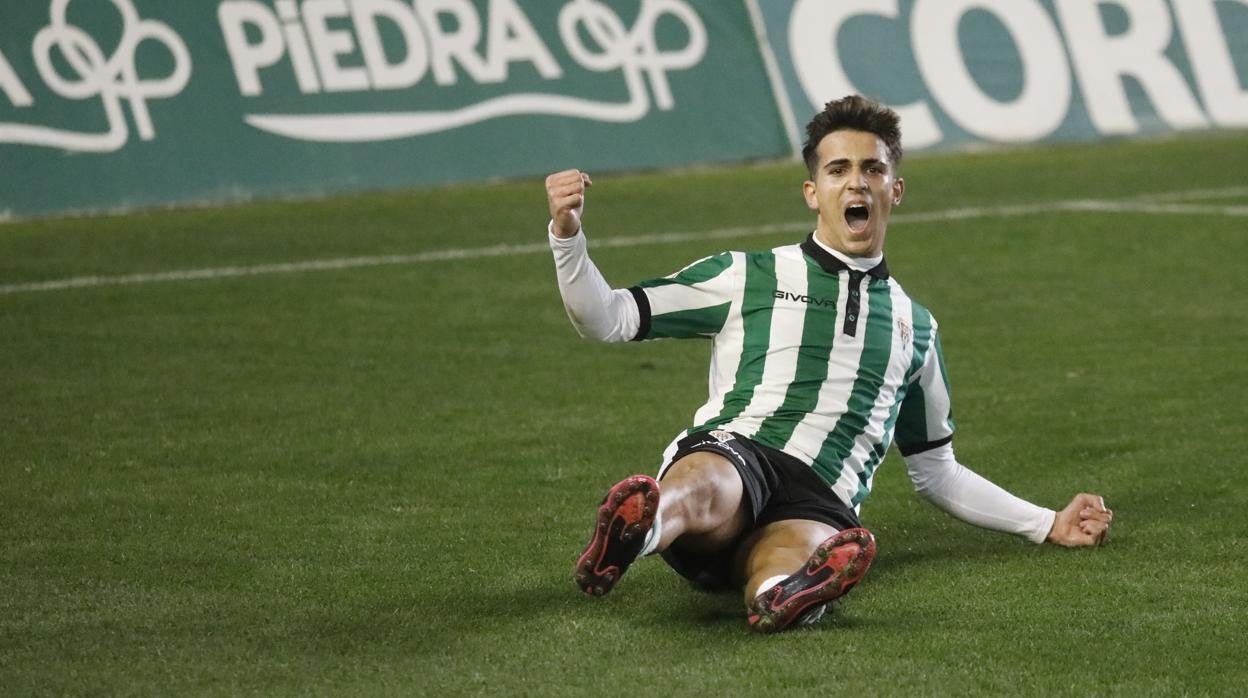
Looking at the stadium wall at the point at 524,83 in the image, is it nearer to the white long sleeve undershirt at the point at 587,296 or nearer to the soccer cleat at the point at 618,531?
the white long sleeve undershirt at the point at 587,296

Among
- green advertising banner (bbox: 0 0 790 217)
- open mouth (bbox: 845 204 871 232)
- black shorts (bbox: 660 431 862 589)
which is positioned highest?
open mouth (bbox: 845 204 871 232)

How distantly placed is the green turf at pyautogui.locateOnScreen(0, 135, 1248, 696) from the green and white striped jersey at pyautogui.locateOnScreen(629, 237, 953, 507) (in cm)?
38

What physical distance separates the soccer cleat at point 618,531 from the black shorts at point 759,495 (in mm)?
411

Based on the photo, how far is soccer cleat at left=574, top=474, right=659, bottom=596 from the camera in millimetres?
4332

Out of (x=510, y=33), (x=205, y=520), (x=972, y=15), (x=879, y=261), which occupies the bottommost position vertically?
(x=972, y=15)

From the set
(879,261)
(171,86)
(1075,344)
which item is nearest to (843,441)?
(879,261)

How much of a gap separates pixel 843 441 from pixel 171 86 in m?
9.12

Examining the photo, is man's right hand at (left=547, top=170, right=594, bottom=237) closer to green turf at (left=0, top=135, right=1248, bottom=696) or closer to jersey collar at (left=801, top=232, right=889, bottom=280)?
jersey collar at (left=801, top=232, right=889, bottom=280)

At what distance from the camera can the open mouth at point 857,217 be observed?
5160 mm

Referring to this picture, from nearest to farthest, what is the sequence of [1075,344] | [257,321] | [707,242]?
[1075,344]
[257,321]
[707,242]

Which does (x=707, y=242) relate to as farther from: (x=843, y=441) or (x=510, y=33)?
(x=843, y=441)

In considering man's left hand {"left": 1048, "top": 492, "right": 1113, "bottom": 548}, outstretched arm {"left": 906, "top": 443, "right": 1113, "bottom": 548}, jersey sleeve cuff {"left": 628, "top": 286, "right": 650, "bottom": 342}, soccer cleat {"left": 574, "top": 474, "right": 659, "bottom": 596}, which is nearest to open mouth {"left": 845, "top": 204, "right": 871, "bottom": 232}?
jersey sleeve cuff {"left": 628, "top": 286, "right": 650, "bottom": 342}

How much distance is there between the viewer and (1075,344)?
866 centimetres

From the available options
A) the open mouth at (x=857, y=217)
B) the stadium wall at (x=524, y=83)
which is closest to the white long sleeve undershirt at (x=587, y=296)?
the open mouth at (x=857, y=217)
